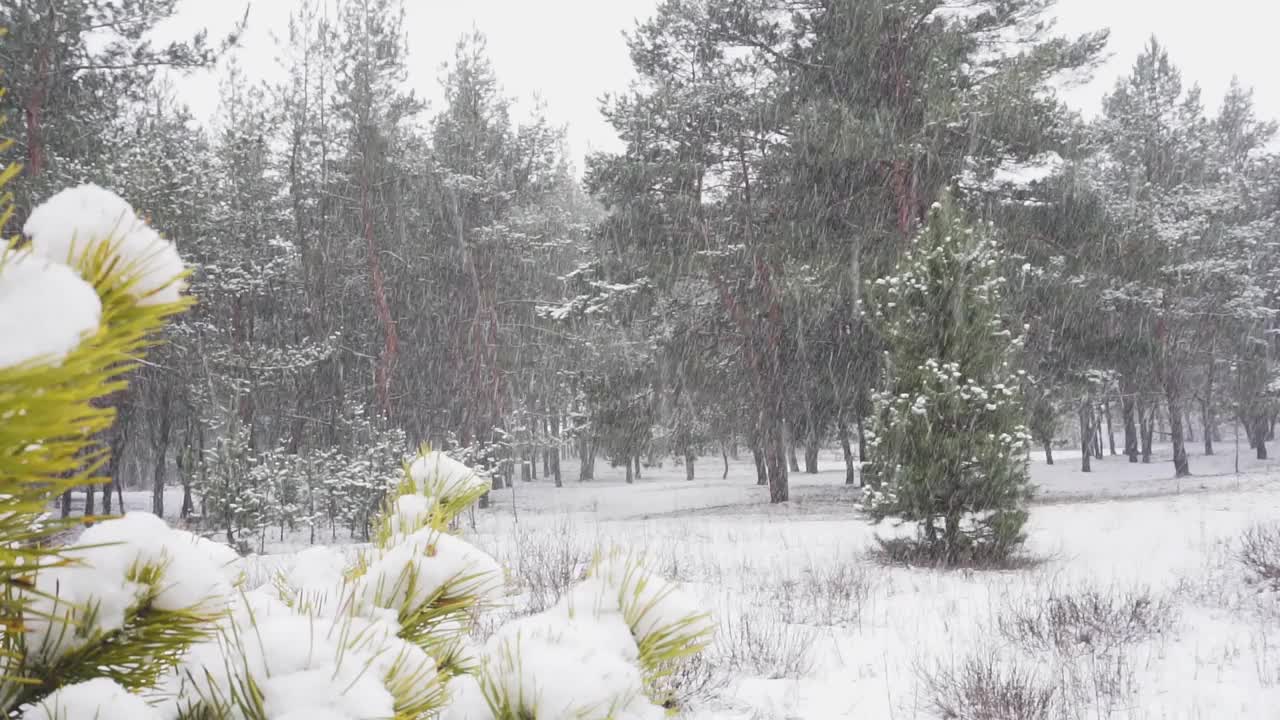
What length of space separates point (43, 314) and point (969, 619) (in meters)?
6.38

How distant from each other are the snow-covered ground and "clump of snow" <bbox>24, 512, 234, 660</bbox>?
54 cm

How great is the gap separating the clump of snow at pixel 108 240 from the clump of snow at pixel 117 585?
0.91 ft

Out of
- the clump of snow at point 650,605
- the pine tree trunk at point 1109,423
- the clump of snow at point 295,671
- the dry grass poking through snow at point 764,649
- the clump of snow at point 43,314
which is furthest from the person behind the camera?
the pine tree trunk at point 1109,423

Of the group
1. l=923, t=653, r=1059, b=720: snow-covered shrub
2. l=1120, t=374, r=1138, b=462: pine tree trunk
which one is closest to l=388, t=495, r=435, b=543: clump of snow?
l=923, t=653, r=1059, b=720: snow-covered shrub

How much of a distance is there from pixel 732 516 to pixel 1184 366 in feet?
61.7

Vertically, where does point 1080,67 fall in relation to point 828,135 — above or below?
above

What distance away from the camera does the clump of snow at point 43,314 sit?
418 mm

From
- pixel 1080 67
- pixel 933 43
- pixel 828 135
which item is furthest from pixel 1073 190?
pixel 828 135

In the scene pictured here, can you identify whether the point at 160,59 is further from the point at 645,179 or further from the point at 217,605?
the point at 217,605

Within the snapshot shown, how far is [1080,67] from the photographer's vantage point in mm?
12664

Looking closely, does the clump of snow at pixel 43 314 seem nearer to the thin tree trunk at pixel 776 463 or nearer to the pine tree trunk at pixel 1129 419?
the thin tree trunk at pixel 776 463

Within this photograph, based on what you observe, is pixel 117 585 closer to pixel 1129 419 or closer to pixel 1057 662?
pixel 1057 662

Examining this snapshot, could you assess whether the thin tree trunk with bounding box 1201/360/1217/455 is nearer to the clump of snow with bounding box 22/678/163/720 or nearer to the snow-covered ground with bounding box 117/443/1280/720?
the snow-covered ground with bounding box 117/443/1280/720

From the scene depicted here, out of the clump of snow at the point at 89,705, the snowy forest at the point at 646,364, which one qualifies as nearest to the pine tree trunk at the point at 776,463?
the snowy forest at the point at 646,364
